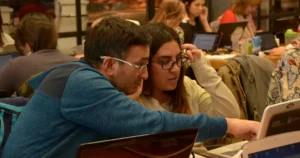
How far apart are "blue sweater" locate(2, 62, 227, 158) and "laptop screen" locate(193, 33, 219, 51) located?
12.5 ft

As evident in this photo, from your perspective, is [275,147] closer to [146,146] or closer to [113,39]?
[146,146]

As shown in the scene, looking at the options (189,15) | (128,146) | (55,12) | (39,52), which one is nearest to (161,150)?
(128,146)

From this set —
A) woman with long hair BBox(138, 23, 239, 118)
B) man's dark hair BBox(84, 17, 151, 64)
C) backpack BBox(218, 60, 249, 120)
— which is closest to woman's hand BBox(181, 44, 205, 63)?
woman with long hair BBox(138, 23, 239, 118)

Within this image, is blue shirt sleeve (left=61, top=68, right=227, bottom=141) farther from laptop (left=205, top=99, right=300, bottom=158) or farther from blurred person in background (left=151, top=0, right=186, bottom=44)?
blurred person in background (left=151, top=0, right=186, bottom=44)

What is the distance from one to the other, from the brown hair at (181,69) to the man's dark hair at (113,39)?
519 mm

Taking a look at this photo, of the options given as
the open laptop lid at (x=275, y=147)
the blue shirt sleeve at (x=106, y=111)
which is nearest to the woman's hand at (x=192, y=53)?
the blue shirt sleeve at (x=106, y=111)

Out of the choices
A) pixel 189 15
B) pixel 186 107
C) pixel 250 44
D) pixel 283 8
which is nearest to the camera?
pixel 186 107

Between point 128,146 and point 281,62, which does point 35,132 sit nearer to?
point 128,146

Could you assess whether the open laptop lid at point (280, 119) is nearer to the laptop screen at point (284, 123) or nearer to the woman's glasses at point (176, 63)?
the laptop screen at point (284, 123)

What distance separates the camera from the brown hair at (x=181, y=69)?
2.47 m

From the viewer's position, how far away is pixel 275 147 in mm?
1391

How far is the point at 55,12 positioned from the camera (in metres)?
6.47

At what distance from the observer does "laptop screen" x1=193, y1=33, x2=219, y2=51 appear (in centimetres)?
568

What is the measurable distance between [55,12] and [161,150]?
5218mm
